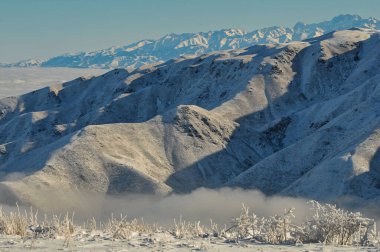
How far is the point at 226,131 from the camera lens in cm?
10438

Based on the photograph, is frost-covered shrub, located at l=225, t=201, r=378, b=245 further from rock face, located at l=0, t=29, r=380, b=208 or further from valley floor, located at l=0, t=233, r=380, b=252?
rock face, located at l=0, t=29, r=380, b=208

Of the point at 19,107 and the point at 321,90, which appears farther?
the point at 19,107

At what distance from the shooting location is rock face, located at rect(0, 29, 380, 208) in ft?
255

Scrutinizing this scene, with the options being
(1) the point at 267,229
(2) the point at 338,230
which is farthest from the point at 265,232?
(2) the point at 338,230

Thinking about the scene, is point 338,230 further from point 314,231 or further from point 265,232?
point 265,232

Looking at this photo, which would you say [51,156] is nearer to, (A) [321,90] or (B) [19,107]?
(A) [321,90]

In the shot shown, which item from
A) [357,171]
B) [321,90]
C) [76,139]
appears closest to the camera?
[357,171]

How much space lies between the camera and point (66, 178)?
8106 centimetres

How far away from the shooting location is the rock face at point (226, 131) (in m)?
77.8

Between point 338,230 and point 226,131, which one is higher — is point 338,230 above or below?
below

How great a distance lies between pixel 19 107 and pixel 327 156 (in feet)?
436

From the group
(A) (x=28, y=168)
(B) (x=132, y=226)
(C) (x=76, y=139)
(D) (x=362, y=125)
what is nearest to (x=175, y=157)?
(C) (x=76, y=139)

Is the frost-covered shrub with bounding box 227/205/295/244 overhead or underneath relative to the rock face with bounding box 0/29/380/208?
underneath

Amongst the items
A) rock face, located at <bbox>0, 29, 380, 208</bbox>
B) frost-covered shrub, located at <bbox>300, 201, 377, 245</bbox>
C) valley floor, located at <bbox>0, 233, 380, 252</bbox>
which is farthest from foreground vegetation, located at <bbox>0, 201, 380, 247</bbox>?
rock face, located at <bbox>0, 29, 380, 208</bbox>
